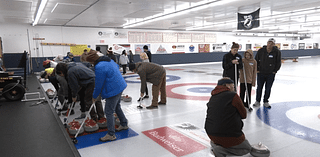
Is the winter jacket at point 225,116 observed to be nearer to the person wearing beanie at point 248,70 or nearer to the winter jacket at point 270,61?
the person wearing beanie at point 248,70

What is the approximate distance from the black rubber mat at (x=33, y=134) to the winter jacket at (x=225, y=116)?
86.8 inches

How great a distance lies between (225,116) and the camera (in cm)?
265

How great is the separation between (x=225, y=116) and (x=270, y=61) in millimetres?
3625

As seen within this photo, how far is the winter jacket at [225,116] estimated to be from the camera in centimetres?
264

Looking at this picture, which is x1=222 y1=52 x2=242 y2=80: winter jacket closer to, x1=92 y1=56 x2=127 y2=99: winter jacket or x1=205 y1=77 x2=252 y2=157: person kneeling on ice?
x1=205 y1=77 x2=252 y2=157: person kneeling on ice

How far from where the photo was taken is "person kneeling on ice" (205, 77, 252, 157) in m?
2.65

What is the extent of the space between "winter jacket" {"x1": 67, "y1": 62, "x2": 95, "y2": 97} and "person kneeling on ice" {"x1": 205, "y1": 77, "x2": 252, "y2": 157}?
2.80 meters

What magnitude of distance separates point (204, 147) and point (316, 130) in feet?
7.86

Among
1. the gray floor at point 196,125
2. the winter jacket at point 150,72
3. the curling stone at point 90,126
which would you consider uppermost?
the winter jacket at point 150,72

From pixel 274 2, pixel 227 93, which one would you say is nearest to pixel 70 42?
pixel 274 2

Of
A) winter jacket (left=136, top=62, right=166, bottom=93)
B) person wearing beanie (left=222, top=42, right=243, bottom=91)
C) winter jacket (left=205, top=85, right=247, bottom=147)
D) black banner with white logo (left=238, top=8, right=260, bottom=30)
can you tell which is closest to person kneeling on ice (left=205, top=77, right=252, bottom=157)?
winter jacket (left=205, top=85, right=247, bottom=147)

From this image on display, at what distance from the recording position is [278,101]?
6398mm

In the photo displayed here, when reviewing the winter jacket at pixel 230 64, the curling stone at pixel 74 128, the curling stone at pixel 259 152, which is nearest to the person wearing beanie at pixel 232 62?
the winter jacket at pixel 230 64

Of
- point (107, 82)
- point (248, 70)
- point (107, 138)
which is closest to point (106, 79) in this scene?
point (107, 82)
